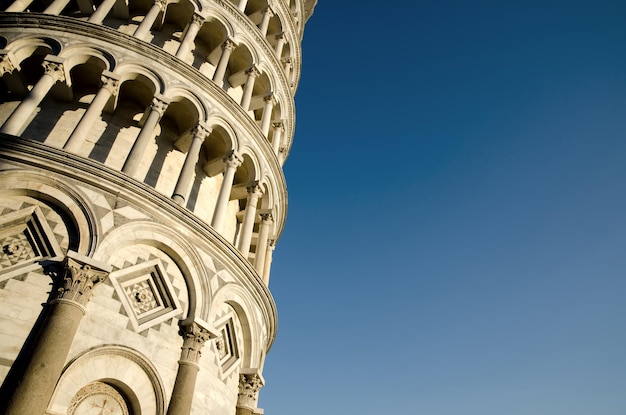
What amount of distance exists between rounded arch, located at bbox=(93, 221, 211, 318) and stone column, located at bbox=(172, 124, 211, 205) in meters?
0.99

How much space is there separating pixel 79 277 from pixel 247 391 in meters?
5.55

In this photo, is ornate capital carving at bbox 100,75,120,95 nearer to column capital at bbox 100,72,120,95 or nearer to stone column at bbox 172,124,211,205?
column capital at bbox 100,72,120,95

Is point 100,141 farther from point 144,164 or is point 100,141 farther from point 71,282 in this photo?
point 71,282

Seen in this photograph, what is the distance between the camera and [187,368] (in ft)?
33.7

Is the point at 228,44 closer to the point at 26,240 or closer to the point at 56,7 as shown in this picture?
the point at 56,7

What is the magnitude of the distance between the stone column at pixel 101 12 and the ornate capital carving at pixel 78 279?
764 centimetres

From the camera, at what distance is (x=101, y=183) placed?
1057 cm

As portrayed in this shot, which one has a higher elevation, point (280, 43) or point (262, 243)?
point (280, 43)

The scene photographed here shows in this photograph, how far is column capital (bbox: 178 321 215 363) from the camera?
34.4ft

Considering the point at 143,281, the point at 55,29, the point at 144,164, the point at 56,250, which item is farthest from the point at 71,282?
the point at 55,29

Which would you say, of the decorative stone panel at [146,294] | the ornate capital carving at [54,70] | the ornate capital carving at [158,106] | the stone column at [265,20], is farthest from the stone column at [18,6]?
the decorative stone panel at [146,294]

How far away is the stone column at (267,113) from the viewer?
56.8 feet

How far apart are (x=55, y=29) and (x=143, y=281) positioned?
24.4ft

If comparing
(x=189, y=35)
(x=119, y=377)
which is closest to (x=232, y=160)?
(x=189, y=35)
